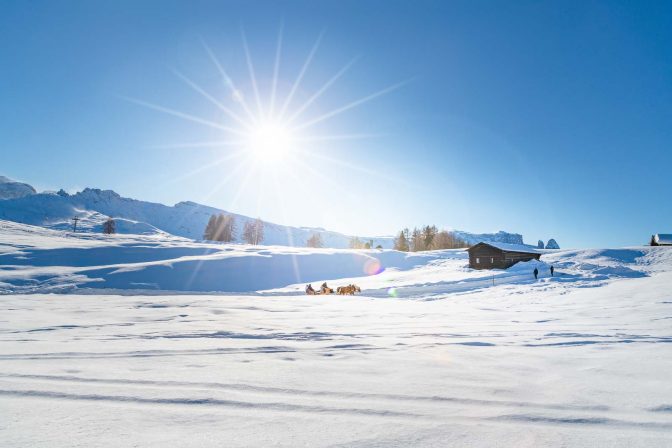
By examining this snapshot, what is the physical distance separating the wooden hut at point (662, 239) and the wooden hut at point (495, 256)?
37.9 meters

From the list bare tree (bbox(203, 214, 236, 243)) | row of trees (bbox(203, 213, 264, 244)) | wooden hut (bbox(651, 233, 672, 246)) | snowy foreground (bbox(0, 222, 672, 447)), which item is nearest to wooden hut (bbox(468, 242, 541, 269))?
wooden hut (bbox(651, 233, 672, 246))

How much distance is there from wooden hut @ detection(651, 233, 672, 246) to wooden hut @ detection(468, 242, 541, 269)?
124 feet

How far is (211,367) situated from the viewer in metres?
3.84

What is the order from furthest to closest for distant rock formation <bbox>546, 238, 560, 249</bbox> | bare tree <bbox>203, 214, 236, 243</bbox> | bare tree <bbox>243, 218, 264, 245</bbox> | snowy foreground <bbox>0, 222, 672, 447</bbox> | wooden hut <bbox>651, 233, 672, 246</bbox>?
distant rock formation <bbox>546, 238, 560, 249</bbox> → bare tree <bbox>243, 218, 264, 245</bbox> → bare tree <bbox>203, 214, 236, 243</bbox> → wooden hut <bbox>651, 233, 672, 246</bbox> → snowy foreground <bbox>0, 222, 672, 447</bbox>

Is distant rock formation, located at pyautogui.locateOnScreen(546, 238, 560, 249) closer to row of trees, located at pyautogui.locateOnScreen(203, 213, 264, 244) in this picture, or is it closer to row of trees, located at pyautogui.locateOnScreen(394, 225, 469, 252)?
row of trees, located at pyautogui.locateOnScreen(394, 225, 469, 252)

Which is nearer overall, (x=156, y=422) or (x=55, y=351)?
(x=156, y=422)

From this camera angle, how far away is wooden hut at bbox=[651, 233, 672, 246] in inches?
2491

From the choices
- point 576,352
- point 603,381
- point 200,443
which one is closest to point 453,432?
point 200,443

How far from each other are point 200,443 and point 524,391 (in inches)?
111

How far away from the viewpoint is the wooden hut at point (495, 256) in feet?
148

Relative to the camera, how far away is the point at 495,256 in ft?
149

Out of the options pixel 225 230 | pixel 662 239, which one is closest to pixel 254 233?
pixel 225 230

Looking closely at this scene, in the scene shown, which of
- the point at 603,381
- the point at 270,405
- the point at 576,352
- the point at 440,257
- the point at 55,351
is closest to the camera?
the point at 270,405

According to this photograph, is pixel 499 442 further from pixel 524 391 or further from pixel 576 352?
pixel 576 352
